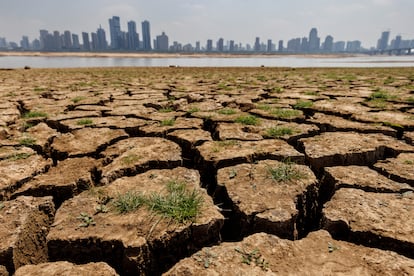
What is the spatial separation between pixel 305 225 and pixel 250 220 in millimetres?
359

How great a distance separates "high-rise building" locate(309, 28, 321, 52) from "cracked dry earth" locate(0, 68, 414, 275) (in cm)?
19450

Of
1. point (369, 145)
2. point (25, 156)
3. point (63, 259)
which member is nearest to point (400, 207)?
point (369, 145)

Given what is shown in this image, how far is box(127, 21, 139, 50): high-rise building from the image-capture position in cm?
14050

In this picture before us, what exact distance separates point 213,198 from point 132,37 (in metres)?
157

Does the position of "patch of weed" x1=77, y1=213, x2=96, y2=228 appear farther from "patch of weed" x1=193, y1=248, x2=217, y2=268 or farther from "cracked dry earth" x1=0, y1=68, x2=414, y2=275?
"patch of weed" x1=193, y1=248, x2=217, y2=268

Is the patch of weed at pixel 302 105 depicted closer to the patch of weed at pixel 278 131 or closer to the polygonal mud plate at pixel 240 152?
the patch of weed at pixel 278 131

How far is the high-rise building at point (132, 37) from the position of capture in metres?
140

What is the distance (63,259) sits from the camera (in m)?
1.30

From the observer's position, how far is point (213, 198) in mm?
1784

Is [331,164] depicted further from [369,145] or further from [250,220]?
[250,220]

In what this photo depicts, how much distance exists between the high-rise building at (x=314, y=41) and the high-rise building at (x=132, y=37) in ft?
333

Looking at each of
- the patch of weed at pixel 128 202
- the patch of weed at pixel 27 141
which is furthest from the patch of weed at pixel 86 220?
the patch of weed at pixel 27 141

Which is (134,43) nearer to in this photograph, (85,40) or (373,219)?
(85,40)

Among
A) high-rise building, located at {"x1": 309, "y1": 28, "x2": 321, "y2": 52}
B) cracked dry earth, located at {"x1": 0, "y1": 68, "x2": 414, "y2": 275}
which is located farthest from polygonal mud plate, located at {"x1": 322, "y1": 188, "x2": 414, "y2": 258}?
high-rise building, located at {"x1": 309, "y1": 28, "x2": 321, "y2": 52}
